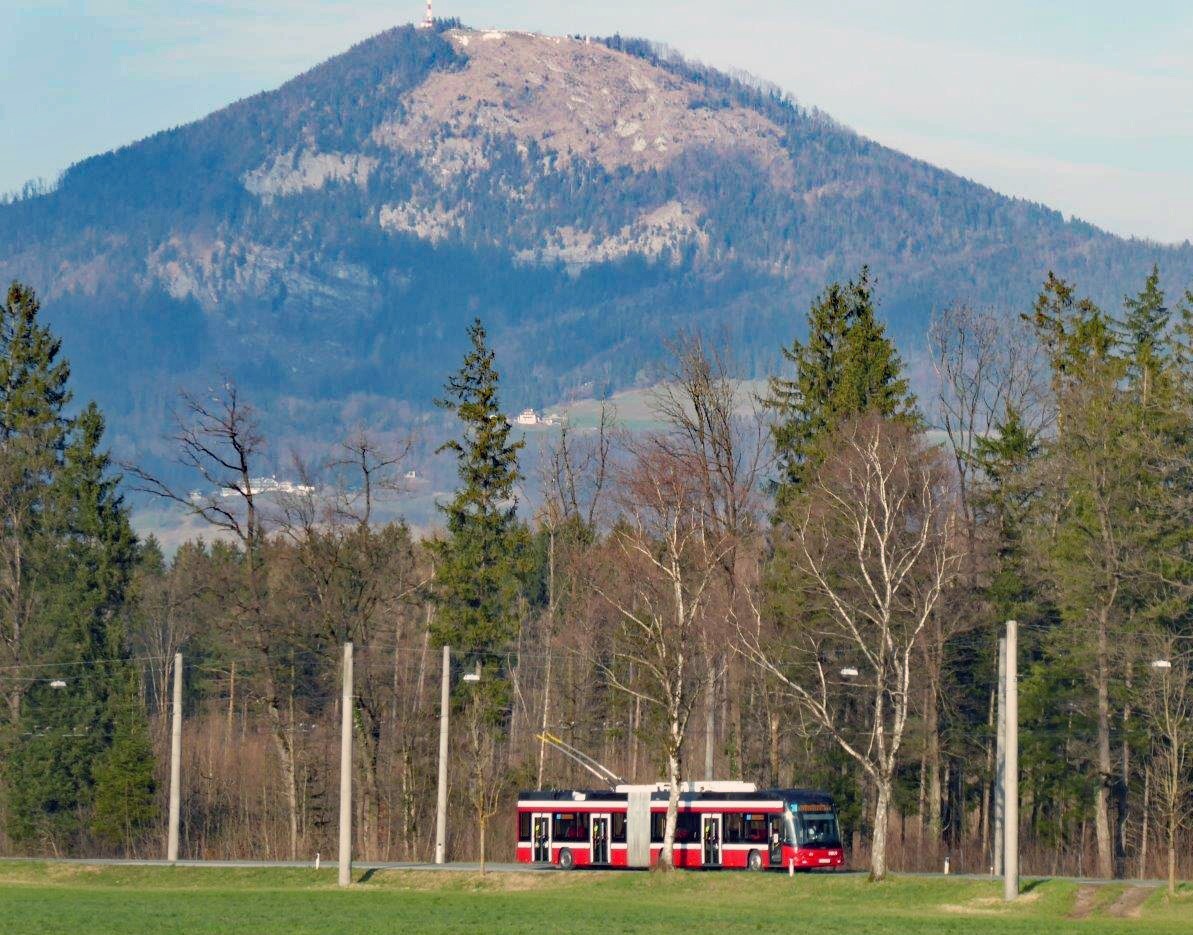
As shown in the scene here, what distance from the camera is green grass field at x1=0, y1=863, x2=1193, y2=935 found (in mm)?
41594

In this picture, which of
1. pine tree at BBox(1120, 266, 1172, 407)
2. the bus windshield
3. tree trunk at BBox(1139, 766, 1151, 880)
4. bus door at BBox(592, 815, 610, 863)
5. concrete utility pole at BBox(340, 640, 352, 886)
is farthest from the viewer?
pine tree at BBox(1120, 266, 1172, 407)

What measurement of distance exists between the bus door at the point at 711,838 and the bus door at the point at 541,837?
19.5 feet

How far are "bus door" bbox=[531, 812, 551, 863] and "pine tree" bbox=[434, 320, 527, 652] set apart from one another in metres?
12.1

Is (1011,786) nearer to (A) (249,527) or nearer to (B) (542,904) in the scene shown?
(B) (542,904)

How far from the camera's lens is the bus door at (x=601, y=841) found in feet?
212

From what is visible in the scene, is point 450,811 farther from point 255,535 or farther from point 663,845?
point 663,845

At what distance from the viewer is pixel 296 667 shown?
8862 centimetres

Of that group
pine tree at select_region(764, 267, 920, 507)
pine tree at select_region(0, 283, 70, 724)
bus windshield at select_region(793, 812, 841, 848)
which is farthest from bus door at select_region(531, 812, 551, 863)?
pine tree at select_region(0, 283, 70, 724)

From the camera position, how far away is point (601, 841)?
2542 inches

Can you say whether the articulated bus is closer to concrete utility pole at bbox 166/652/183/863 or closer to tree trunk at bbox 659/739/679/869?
tree trunk at bbox 659/739/679/869

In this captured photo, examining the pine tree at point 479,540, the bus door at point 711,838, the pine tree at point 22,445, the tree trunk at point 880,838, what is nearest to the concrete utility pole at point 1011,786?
the tree trunk at point 880,838

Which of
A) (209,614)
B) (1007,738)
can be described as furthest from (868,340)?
(209,614)

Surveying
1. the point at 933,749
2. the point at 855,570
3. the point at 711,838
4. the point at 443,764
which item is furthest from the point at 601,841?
the point at 855,570

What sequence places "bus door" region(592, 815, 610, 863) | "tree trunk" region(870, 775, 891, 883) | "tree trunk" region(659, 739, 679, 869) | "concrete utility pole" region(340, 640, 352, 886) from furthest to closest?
1. "bus door" region(592, 815, 610, 863)
2. "tree trunk" region(659, 739, 679, 869)
3. "concrete utility pole" region(340, 640, 352, 886)
4. "tree trunk" region(870, 775, 891, 883)
